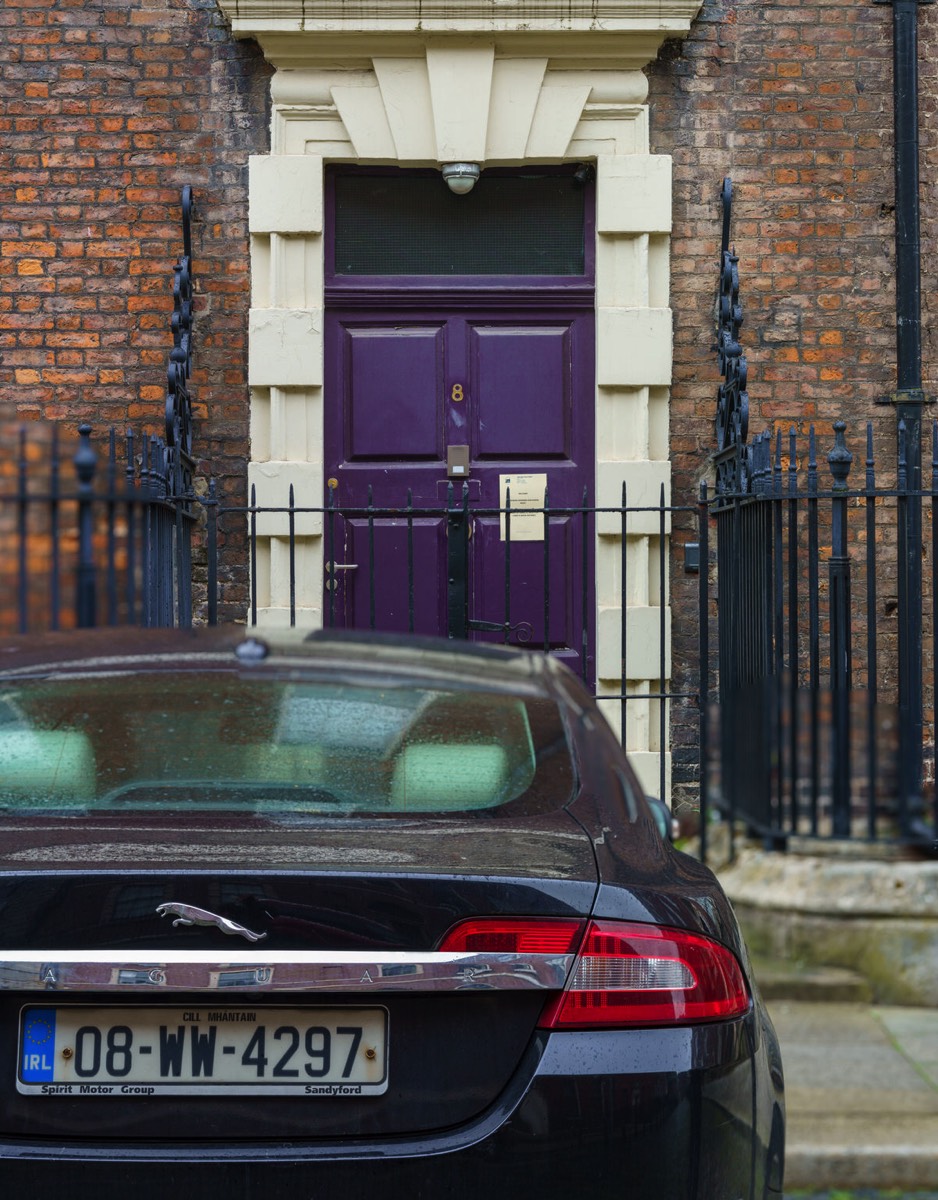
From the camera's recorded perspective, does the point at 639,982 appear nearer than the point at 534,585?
Yes

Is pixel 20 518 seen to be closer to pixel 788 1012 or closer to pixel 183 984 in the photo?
pixel 788 1012

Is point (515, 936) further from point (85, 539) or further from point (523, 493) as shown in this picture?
point (523, 493)

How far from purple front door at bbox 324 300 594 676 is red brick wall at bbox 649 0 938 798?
0.63m

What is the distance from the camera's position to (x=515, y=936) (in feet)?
7.15

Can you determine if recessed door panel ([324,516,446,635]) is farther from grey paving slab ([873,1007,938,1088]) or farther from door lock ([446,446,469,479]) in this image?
grey paving slab ([873,1007,938,1088])

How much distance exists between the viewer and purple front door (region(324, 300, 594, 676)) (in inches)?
324

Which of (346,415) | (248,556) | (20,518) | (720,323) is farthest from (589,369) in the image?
(20,518)

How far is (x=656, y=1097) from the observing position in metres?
2.18

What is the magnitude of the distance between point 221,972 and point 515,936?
42cm

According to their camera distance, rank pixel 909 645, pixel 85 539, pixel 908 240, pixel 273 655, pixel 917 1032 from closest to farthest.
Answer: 1. pixel 273 655
2. pixel 917 1032
3. pixel 85 539
4. pixel 909 645
5. pixel 908 240

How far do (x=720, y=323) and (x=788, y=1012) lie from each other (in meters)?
4.00

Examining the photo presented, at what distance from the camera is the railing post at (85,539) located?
212 inches

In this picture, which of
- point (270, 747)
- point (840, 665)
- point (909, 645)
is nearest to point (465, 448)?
point (909, 645)

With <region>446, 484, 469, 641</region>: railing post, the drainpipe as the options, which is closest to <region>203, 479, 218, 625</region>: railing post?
<region>446, 484, 469, 641</region>: railing post
